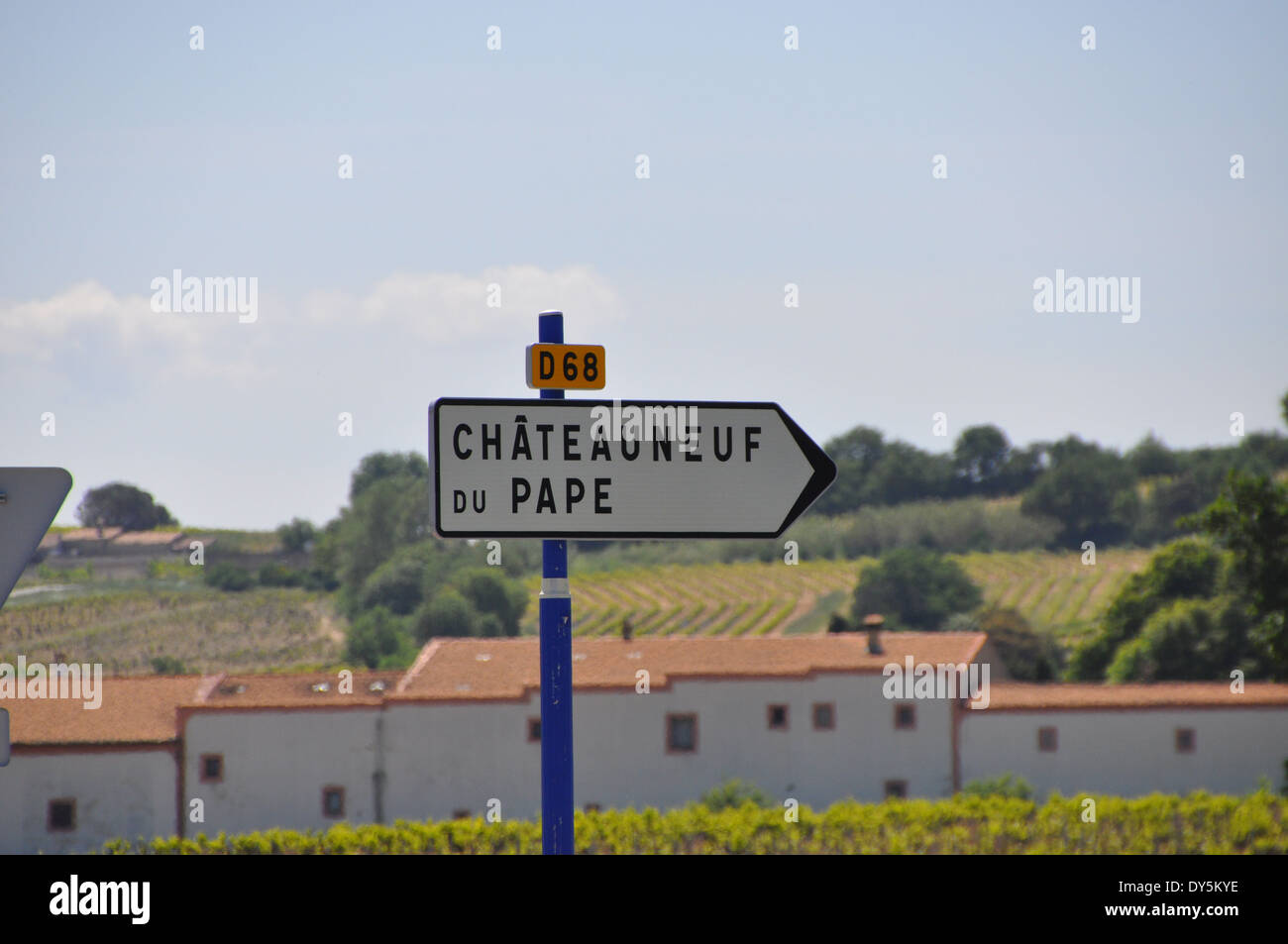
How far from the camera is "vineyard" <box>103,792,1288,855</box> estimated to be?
35.7 metres

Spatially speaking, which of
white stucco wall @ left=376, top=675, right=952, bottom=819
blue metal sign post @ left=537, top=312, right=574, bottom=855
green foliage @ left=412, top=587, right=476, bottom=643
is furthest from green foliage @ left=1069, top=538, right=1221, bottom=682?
blue metal sign post @ left=537, top=312, right=574, bottom=855

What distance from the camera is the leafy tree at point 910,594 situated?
105m

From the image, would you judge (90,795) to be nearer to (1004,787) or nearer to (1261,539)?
(1004,787)

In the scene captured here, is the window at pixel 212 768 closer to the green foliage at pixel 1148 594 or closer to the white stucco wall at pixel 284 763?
the white stucco wall at pixel 284 763

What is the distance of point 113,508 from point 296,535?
64.9 feet

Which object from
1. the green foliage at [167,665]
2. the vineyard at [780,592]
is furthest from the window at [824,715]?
the green foliage at [167,665]

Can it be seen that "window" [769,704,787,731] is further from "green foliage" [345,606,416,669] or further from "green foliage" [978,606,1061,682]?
"green foliage" [345,606,416,669]

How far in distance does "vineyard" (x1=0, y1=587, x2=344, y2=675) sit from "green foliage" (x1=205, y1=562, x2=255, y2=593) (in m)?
2.87

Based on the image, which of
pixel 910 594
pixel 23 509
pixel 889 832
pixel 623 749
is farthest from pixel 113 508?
pixel 23 509

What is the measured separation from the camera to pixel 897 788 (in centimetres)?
4847
